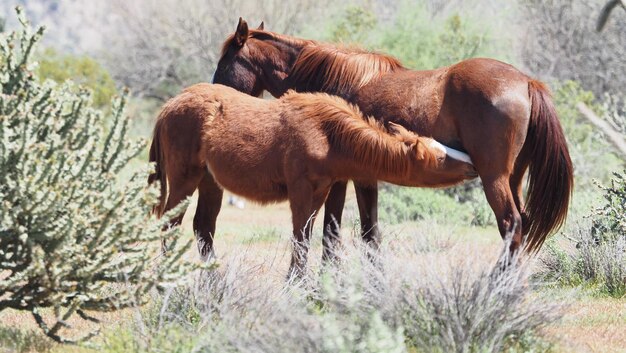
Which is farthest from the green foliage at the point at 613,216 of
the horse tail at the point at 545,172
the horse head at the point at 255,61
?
the horse head at the point at 255,61

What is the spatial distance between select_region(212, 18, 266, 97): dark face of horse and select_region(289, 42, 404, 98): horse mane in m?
0.45

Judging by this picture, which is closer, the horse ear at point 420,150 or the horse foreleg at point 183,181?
the horse ear at point 420,150

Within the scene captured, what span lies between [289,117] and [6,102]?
2858mm

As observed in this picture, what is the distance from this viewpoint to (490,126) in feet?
24.8

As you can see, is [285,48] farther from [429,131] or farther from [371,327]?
[371,327]

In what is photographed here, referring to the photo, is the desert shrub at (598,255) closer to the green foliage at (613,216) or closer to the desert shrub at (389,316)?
the green foliage at (613,216)

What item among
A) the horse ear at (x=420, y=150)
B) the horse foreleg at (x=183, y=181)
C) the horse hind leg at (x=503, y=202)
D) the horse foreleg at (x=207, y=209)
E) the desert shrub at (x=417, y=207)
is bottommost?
the desert shrub at (x=417, y=207)

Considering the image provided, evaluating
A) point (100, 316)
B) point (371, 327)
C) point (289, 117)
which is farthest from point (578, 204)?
point (371, 327)

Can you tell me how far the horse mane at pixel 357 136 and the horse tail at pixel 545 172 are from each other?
4.37ft

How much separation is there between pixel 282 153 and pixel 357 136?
2.72ft

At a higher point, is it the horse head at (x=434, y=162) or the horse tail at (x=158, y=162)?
the horse head at (x=434, y=162)

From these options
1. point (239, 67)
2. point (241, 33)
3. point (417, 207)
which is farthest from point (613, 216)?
point (417, 207)

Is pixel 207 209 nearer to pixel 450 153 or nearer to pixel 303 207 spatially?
pixel 303 207

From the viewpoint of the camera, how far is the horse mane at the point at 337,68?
8.50 m
